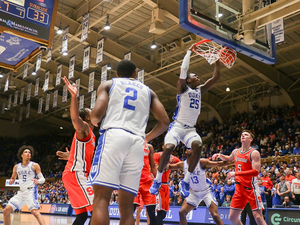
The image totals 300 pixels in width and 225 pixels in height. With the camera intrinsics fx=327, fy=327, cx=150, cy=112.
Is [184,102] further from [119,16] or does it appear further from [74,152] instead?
[119,16]

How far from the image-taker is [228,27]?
6.92m

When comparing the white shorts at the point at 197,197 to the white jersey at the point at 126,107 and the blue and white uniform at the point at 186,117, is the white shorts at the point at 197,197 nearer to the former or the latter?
the blue and white uniform at the point at 186,117

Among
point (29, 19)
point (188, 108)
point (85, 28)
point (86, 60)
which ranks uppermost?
point (85, 28)

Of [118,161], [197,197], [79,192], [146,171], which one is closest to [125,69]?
[118,161]

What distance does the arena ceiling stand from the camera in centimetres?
1659

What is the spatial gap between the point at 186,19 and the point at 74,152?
10.5 feet

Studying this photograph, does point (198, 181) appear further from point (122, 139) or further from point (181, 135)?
point (122, 139)

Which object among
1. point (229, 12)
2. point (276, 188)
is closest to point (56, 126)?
point (276, 188)

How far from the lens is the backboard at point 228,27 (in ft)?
20.4

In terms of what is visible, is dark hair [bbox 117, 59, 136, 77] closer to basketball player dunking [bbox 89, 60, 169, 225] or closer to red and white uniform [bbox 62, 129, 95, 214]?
basketball player dunking [bbox 89, 60, 169, 225]

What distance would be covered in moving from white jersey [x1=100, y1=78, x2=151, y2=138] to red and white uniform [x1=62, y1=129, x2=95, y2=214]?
1.40 m

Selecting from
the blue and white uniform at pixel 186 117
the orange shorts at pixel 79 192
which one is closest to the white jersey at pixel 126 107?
the orange shorts at pixel 79 192

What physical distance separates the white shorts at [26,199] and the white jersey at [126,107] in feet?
16.3

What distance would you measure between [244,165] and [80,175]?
3379 mm
